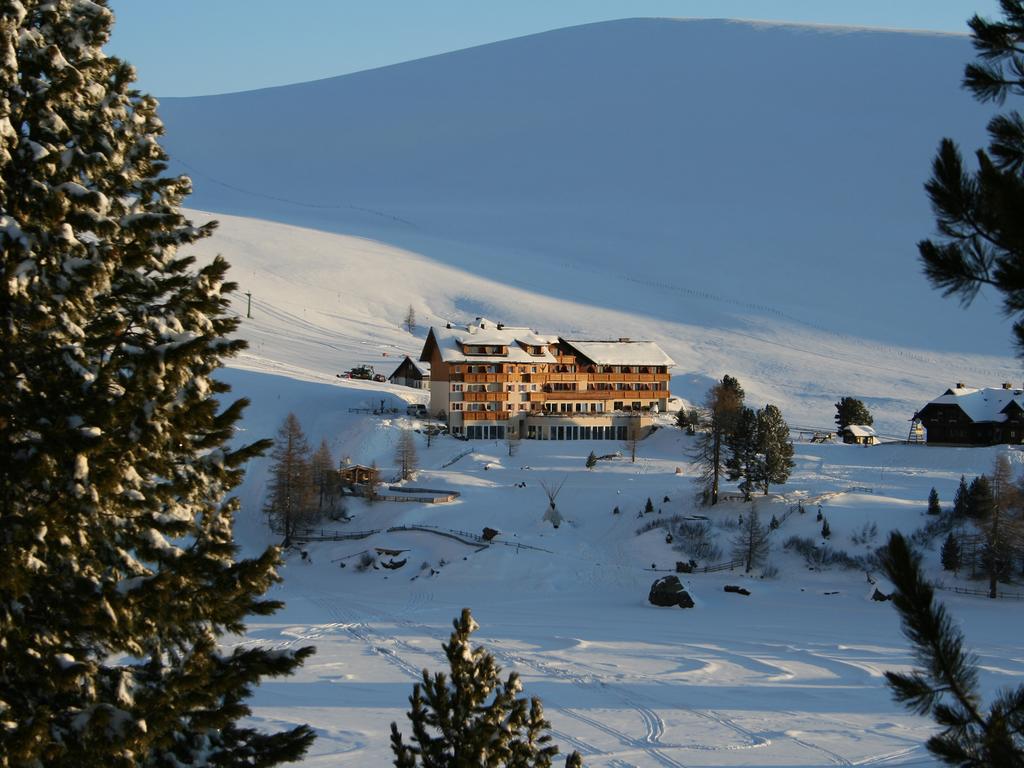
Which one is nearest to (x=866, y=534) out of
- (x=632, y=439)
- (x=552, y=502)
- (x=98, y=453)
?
(x=552, y=502)

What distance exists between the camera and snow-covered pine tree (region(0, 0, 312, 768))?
30.8 ft

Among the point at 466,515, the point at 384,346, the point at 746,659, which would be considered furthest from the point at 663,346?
the point at 746,659

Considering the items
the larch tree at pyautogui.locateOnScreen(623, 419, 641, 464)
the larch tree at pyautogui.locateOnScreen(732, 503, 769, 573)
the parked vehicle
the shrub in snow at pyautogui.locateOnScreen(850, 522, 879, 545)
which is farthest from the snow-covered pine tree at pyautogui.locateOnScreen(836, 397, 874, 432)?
the parked vehicle

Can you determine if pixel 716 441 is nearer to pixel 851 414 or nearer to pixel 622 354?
pixel 622 354

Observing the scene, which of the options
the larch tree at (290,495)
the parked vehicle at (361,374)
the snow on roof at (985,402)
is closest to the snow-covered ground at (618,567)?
the larch tree at (290,495)

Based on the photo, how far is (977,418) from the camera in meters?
78.4

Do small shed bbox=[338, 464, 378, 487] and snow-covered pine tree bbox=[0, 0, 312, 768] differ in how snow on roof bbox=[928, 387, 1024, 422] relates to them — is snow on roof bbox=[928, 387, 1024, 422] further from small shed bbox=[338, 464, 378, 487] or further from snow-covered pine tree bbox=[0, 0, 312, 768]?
snow-covered pine tree bbox=[0, 0, 312, 768]

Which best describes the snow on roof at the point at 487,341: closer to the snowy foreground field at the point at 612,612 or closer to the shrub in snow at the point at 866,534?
the snowy foreground field at the point at 612,612

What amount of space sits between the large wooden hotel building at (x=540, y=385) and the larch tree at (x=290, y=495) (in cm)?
1631

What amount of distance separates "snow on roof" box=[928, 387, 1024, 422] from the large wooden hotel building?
780 inches

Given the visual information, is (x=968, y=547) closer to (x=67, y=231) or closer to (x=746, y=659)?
(x=746, y=659)

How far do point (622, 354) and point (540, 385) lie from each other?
7.01m

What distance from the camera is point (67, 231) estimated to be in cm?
946

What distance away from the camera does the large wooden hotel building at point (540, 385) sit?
271 feet
